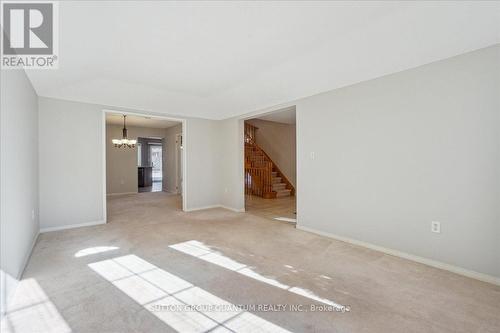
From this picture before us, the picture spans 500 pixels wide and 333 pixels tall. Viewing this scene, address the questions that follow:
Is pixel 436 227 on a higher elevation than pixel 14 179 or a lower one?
lower

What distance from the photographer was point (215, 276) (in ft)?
7.69

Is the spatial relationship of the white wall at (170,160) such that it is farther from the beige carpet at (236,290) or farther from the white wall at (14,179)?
the white wall at (14,179)

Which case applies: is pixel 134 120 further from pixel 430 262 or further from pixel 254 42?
pixel 430 262

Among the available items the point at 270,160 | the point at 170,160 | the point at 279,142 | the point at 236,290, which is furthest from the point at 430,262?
the point at 170,160

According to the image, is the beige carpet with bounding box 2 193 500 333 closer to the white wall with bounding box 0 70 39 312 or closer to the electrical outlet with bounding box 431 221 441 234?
the white wall with bounding box 0 70 39 312

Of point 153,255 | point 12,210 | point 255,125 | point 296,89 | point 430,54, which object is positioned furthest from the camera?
point 255,125

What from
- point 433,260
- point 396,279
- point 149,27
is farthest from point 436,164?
point 149,27

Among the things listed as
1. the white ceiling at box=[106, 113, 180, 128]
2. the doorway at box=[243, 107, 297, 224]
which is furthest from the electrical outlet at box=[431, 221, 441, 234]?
the white ceiling at box=[106, 113, 180, 128]

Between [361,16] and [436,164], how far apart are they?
1.81 meters

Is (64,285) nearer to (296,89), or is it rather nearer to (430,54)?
(296,89)

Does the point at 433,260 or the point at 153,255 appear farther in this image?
the point at 153,255

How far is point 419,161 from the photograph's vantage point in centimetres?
270

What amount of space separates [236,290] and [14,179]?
7.88ft

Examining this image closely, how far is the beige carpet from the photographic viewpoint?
166 centimetres
